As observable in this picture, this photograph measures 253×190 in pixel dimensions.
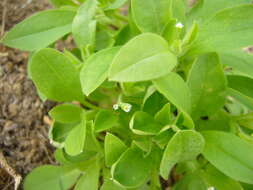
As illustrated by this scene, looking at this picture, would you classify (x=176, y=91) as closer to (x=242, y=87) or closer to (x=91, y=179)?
(x=242, y=87)

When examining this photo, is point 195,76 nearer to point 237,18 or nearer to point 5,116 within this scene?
point 237,18

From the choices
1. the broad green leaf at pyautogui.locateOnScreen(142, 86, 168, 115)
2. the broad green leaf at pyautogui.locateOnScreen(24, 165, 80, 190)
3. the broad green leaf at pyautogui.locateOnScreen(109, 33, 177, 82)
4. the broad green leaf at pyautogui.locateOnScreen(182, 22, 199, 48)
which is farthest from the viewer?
the broad green leaf at pyautogui.locateOnScreen(24, 165, 80, 190)

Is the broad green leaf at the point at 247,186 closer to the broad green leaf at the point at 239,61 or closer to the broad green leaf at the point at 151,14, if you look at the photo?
the broad green leaf at the point at 239,61

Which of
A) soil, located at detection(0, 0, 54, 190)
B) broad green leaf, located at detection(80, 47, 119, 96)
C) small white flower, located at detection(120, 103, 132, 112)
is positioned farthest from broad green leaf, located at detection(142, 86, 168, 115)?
soil, located at detection(0, 0, 54, 190)

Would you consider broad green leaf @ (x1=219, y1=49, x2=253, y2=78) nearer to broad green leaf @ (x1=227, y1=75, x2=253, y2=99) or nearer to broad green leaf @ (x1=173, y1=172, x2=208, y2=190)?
broad green leaf @ (x1=227, y1=75, x2=253, y2=99)

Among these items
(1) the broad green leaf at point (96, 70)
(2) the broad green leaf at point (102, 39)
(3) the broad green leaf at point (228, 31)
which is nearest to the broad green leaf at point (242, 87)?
(3) the broad green leaf at point (228, 31)

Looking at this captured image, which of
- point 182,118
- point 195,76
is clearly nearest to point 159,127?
point 182,118
